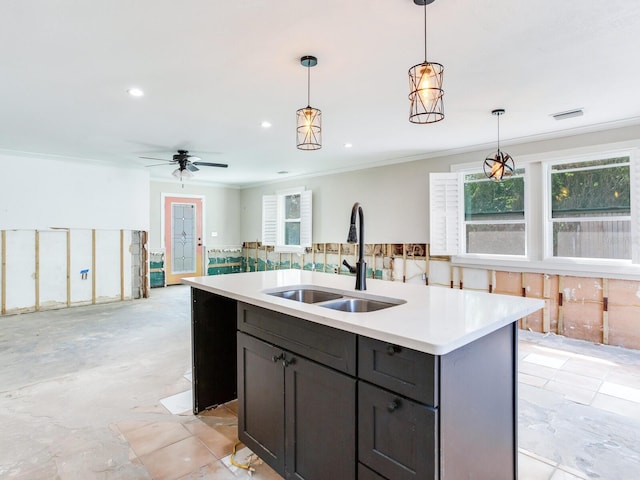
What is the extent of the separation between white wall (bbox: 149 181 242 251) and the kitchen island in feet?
20.7

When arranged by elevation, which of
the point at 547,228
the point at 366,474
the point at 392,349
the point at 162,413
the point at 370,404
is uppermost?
the point at 547,228

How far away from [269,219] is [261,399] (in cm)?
630

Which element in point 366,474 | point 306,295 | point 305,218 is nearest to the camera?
point 366,474

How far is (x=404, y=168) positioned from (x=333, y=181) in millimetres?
1572

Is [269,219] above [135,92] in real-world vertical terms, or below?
below

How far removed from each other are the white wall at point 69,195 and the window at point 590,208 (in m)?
6.55

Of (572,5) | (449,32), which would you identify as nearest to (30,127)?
(449,32)

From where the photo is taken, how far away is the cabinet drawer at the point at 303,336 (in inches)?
56.3

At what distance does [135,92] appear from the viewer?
3.11 m

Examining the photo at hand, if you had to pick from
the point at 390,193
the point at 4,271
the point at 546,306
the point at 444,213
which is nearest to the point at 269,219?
the point at 390,193

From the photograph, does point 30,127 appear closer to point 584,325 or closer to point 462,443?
point 462,443

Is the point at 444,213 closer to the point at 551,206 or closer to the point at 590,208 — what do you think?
the point at 551,206

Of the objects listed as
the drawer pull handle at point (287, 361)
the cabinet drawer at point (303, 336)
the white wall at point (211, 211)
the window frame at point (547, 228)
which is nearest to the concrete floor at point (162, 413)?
the drawer pull handle at point (287, 361)

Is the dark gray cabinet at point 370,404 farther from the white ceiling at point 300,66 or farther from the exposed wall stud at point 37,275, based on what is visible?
the exposed wall stud at point 37,275
